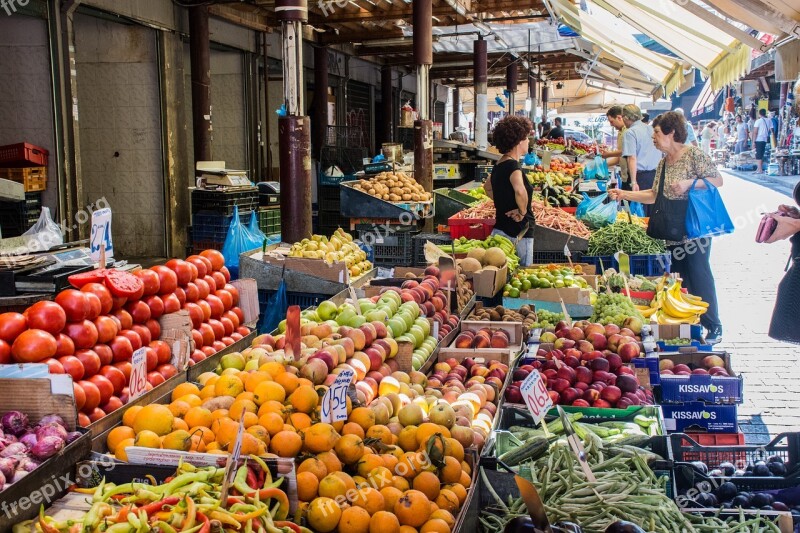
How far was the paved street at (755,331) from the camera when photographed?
542 cm

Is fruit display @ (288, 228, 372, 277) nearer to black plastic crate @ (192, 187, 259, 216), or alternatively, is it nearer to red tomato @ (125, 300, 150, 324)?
black plastic crate @ (192, 187, 259, 216)

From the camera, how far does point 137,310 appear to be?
3.83 metres

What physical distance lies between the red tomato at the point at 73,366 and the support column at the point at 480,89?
49.6 feet

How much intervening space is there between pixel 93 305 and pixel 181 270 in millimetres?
923

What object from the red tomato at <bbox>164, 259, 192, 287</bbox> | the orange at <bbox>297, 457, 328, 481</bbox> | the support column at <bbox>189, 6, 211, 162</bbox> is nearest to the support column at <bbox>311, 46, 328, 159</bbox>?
the support column at <bbox>189, 6, 211, 162</bbox>

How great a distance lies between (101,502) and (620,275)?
16.6 feet

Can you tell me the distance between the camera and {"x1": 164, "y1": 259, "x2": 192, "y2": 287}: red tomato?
4.34 metres

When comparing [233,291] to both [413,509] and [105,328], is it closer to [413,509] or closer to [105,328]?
[105,328]

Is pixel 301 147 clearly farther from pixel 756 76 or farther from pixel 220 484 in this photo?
pixel 756 76

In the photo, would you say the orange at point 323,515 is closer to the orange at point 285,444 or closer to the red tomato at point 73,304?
the orange at point 285,444

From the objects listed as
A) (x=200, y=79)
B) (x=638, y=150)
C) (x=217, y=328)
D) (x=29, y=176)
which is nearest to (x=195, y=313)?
(x=217, y=328)

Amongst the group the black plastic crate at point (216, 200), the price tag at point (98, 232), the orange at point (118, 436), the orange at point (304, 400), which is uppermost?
the price tag at point (98, 232)

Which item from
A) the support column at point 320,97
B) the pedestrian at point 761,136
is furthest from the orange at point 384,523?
the pedestrian at point 761,136

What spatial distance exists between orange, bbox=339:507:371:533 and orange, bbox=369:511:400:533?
0.07 ft
